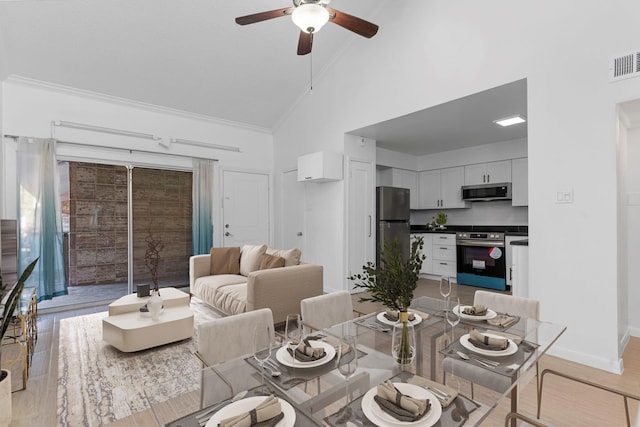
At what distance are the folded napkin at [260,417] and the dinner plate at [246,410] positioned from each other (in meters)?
0.02

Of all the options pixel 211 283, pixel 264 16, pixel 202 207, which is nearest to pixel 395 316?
pixel 264 16

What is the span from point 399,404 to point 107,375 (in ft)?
8.23

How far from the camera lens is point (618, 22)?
2.45 m

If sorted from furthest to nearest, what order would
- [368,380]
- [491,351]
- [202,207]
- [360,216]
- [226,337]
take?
1. [202,207]
2. [360,216]
3. [226,337]
4. [491,351]
5. [368,380]

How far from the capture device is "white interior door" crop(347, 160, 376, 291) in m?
4.93

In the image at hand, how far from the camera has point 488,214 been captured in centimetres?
595

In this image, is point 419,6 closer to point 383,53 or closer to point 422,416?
point 383,53

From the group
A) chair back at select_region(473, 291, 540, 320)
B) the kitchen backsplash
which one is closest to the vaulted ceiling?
the kitchen backsplash

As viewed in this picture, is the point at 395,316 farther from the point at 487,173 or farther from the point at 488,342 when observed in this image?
the point at 487,173

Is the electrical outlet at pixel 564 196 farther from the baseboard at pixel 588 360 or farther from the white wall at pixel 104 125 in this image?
the white wall at pixel 104 125

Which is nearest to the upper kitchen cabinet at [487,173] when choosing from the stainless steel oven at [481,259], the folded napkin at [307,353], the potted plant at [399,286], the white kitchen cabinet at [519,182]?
the white kitchen cabinet at [519,182]

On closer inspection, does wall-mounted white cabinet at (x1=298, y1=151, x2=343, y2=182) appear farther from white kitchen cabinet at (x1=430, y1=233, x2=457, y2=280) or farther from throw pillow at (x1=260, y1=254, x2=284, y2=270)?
white kitchen cabinet at (x1=430, y1=233, x2=457, y2=280)

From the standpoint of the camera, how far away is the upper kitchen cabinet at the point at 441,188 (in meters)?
6.05

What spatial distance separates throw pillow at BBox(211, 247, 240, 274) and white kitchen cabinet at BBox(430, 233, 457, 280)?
11.9 ft
